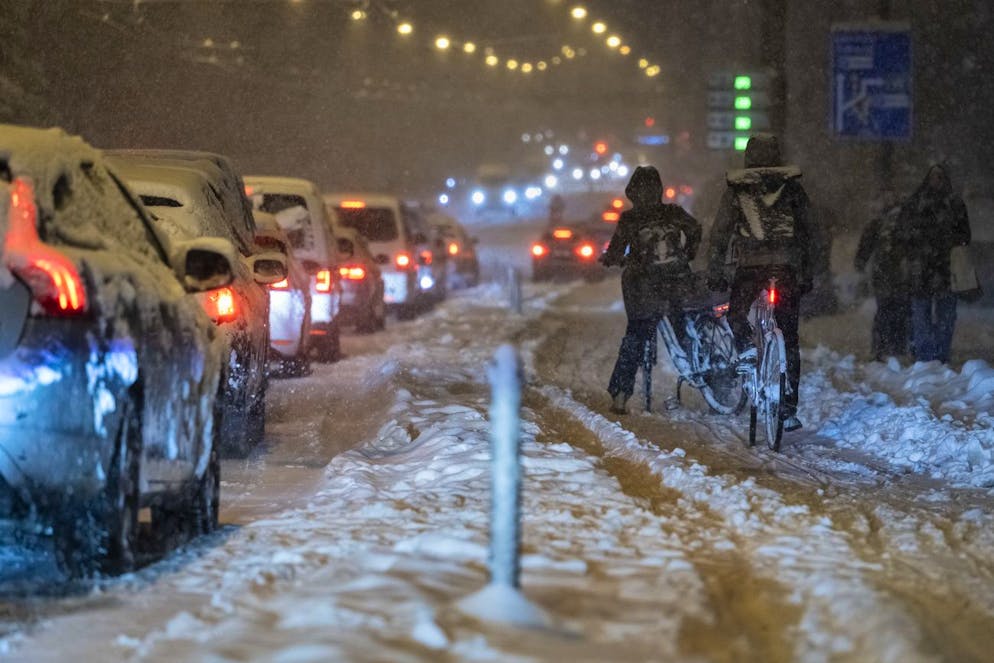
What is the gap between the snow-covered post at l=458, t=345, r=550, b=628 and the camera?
495 centimetres

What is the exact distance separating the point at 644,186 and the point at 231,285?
364 cm

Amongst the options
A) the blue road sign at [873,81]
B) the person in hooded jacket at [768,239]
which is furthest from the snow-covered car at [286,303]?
the blue road sign at [873,81]

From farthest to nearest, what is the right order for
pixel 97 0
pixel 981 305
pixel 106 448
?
pixel 97 0 → pixel 981 305 → pixel 106 448

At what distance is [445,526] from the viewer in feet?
21.6

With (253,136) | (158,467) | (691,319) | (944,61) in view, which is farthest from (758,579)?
(253,136)

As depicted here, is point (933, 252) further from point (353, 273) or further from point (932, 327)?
point (353, 273)

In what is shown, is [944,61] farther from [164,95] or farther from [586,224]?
[164,95]

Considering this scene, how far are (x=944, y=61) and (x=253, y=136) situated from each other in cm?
2101

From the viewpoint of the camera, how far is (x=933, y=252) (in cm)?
1479

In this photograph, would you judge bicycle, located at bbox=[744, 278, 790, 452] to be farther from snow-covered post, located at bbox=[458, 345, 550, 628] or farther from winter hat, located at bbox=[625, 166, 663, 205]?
snow-covered post, located at bbox=[458, 345, 550, 628]

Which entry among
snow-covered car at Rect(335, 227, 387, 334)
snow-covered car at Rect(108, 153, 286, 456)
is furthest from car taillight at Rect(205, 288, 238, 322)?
snow-covered car at Rect(335, 227, 387, 334)

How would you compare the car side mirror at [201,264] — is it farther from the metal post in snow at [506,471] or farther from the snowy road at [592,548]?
the metal post in snow at [506,471]

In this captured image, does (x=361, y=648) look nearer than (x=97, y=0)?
Yes

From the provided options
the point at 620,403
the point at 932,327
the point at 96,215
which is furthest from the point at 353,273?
the point at 96,215
